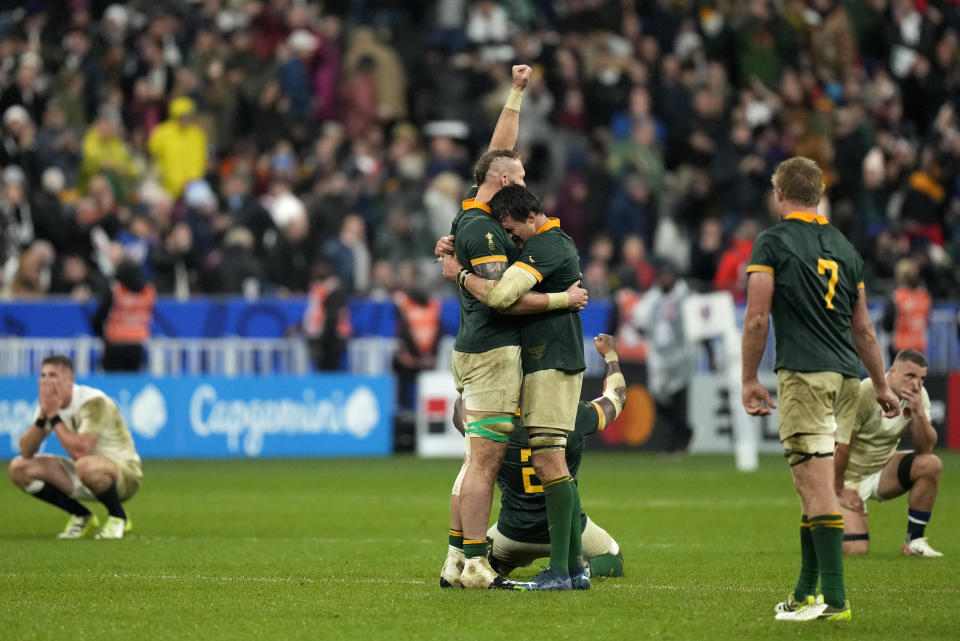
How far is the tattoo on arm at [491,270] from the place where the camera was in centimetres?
876

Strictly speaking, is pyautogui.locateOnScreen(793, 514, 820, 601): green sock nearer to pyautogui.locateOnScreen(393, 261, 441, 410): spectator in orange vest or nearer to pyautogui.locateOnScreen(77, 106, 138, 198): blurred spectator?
pyautogui.locateOnScreen(393, 261, 441, 410): spectator in orange vest

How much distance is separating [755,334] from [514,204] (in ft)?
5.81

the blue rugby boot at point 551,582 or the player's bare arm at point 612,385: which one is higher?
the player's bare arm at point 612,385

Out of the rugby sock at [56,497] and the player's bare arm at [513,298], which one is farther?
the rugby sock at [56,497]

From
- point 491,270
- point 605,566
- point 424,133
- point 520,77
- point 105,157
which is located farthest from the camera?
point 424,133

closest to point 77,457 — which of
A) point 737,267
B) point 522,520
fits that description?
point 522,520

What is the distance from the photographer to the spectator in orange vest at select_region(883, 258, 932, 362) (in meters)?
21.3

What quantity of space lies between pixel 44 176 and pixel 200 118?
293cm

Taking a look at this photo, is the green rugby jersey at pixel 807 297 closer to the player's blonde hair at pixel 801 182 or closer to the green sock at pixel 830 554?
the player's blonde hair at pixel 801 182

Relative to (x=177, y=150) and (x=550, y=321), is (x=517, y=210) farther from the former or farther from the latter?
(x=177, y=150)

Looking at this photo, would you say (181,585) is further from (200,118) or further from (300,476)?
(200,118)

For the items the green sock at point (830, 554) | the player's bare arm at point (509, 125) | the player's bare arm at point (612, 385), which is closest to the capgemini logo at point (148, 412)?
the player's bare arm at point (612, 385)

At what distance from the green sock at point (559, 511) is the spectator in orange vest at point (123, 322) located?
12512 mm

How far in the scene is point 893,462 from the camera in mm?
11484
